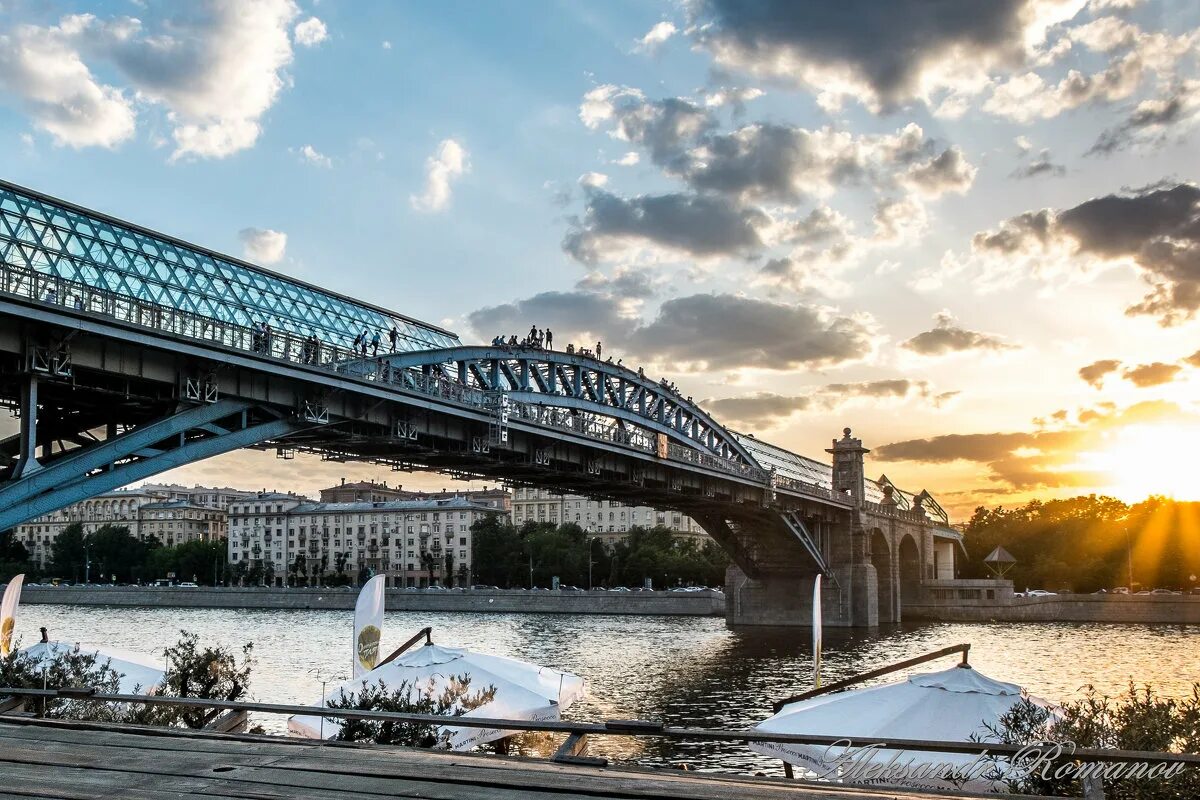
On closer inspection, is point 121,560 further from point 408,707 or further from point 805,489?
point 408,707

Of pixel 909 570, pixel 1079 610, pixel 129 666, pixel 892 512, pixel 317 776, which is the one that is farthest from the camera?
pixel 909 570

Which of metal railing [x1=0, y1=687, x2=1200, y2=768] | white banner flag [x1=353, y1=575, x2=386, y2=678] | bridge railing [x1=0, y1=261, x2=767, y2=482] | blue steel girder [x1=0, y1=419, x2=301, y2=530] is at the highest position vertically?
bridge railing [x1=0, y1=261, x2=767, y2=482]

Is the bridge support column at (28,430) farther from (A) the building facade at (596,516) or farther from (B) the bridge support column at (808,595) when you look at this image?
(A) the building facade at (596,516)

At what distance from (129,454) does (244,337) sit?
15.2 feet

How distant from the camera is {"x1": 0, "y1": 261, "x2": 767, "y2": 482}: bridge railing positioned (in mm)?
21672

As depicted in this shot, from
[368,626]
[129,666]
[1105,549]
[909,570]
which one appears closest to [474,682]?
[368,626]

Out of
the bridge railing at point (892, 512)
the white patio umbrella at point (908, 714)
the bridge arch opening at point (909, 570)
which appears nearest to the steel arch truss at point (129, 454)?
the white patio umbrella at point (908, 714)

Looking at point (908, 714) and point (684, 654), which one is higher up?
point (908, 714)

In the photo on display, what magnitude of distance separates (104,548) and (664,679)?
12835 cm

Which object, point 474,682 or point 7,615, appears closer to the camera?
point 474,682

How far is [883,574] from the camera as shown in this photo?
7794 centimetres

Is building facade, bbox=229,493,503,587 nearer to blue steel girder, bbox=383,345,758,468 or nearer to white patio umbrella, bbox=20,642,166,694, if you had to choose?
blue steel girder, bbox=383,345,758,468

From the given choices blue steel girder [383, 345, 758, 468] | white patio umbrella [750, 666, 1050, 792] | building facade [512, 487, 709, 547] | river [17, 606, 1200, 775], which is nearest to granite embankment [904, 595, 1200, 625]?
river [17, 606, 1200, 775]

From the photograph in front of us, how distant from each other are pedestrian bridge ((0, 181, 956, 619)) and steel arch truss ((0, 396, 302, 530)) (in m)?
0.05
